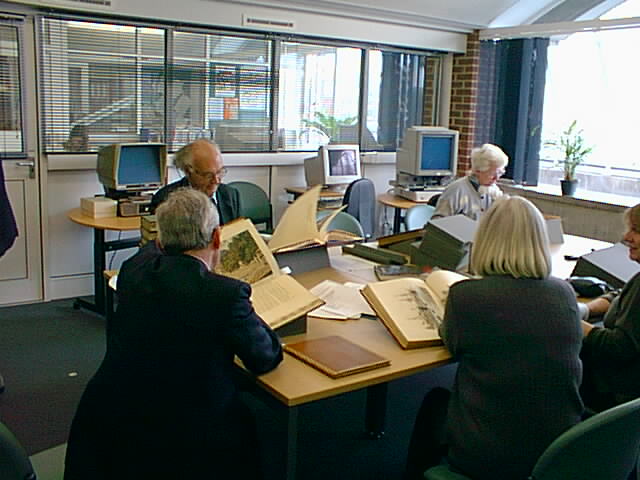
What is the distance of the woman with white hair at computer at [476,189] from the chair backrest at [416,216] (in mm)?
271

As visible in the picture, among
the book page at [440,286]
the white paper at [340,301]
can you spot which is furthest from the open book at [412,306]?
the white paper at [340,301]

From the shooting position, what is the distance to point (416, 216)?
4426mm

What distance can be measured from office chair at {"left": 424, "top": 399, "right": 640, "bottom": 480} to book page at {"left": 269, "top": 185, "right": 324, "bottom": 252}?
1.40 meters

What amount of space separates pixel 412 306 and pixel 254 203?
3.32 meters

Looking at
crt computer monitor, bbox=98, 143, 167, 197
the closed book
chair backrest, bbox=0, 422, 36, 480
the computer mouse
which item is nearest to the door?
crt computer monitor, bbox=98, 143, 167, 197

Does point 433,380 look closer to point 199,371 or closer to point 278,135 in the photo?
point 199,371

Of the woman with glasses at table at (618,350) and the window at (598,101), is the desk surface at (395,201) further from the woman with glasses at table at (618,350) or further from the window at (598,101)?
the woman with glasses at table at (618,350)

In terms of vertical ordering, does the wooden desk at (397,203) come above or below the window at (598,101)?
below

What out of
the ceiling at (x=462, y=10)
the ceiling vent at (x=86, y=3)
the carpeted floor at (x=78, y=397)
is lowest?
the carpeted floor at (x=78, y=397)

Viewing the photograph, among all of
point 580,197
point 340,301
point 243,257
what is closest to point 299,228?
Answer: point 340,301

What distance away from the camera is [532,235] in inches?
74.9

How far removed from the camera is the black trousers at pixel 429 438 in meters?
2.06

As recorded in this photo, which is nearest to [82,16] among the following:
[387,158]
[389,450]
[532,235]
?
[387,158]

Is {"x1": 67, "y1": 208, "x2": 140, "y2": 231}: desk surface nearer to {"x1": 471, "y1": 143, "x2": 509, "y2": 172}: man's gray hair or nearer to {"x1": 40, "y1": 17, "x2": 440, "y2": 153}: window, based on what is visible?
{"x1": 40, "y1": 17, "x2": 440, "y2": 153}: window
